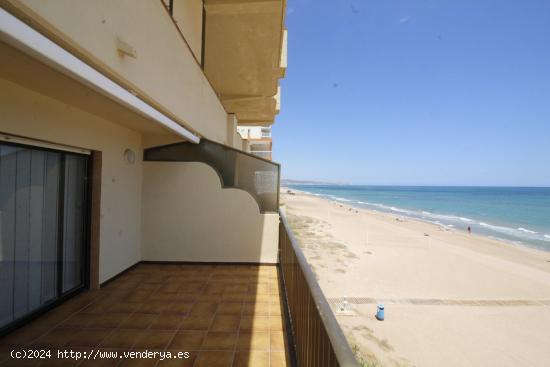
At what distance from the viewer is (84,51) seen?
5.60ft

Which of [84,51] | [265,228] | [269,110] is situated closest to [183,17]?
[84,51]

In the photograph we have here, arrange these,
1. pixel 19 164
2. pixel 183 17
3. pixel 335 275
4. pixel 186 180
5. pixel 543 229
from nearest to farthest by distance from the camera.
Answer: pixel 19 164 → pixel 183 17 → pixel 186 180 → pixel 335 275 → pixel 543 229

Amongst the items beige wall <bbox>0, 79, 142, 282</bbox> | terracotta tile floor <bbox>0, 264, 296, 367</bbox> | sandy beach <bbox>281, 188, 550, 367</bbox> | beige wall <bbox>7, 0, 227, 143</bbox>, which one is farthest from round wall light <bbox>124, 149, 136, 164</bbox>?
sandy beach <bbox>281, 188, 550, 367</bbox>

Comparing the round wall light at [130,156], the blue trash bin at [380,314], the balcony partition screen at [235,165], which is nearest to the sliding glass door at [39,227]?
the round wall light at [130,156]

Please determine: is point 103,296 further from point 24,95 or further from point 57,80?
point 57,80

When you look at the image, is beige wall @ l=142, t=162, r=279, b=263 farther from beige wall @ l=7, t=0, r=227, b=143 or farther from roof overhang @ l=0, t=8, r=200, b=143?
roof overhang @ l=0, t=8, r=200, b=143

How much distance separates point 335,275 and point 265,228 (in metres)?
4.60

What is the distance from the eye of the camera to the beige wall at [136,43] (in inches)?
59.4

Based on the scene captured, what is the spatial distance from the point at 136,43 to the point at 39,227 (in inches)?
94.8

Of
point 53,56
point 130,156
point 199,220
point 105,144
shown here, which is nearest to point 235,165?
point 199,220

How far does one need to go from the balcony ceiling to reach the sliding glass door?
11.9ft

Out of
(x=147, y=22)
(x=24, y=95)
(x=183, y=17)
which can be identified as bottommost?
(x=24, y=95)

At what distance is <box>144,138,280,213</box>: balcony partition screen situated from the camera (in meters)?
4.75

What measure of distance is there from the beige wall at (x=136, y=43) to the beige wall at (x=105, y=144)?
1.16 meters
